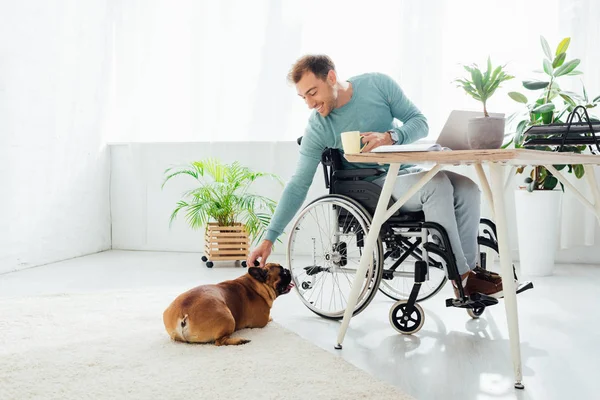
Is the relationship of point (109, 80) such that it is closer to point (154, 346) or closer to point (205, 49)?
point (205, 49)

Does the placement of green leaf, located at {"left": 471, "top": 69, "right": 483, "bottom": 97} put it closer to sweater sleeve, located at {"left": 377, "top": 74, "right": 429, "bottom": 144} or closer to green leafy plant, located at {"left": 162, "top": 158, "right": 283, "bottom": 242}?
sweater sleeve, located at {"left": 377, "top": 74, "right": 429, "bottom": 144}

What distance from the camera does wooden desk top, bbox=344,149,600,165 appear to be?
146cm

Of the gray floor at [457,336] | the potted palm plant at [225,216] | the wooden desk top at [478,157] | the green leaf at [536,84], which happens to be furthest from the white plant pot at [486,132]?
the potted palm plant at [225,216]

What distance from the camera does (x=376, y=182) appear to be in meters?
2.16

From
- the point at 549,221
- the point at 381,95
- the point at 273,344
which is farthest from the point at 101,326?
the point at 549,221

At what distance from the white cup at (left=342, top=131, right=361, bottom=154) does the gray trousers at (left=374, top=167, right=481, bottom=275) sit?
0.31m

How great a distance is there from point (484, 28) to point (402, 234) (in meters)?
2.20

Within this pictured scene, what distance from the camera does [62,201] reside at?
394 centimetres

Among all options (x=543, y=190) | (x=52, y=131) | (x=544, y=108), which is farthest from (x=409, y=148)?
(x=52, y=131)

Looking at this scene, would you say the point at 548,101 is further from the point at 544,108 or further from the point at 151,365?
the point at 151,365

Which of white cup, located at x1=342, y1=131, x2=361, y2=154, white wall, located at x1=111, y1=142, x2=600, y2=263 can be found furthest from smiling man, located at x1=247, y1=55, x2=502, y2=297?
white wall, located at x1=111, y1=142, x2=600, y2=263

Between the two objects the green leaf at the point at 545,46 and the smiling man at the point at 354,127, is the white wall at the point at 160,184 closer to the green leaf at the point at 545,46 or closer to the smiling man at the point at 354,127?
the green leaf at the point at 545,46

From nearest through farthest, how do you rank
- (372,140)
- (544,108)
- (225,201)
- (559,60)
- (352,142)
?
(352,142) → (372,140) → (544,108) → (559,60) → (225,201)

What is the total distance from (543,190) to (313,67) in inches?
66.9
